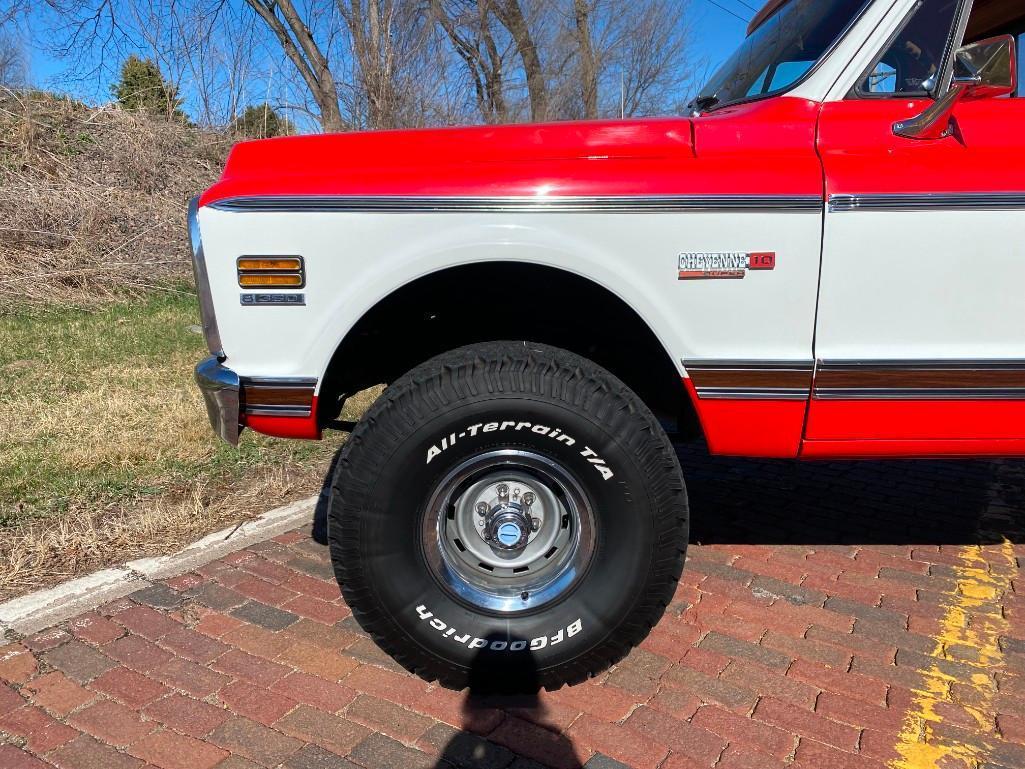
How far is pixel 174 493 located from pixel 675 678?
262 cm

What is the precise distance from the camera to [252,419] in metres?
2.54

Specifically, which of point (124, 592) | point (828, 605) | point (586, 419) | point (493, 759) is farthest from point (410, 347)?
point (828, 605)

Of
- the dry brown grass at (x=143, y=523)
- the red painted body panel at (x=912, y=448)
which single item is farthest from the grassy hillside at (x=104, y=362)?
the red painted body panel at (x=912, y=448)

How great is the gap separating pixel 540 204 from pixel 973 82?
1.27 metres

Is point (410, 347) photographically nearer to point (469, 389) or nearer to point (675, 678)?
point (469, 389)

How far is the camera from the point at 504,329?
10.5ft

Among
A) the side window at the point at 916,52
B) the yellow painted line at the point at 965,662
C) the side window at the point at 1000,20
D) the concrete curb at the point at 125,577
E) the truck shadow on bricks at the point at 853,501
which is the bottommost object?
the yellow painted line at the point at 965,662

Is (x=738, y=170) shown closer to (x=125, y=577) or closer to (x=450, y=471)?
(x=450, y=471)

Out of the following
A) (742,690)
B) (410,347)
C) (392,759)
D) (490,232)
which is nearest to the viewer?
(392,759)

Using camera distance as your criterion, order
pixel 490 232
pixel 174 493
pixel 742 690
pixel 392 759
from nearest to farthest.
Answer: pixel 392 759 → pixel 490 232 → pixel 742 690 → pixel 174 493

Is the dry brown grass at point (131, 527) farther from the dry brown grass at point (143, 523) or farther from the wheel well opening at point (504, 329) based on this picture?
the wheel well opening at point (504, 329)

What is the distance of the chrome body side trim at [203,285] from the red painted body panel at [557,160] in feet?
0.25

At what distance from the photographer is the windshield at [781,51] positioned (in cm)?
255

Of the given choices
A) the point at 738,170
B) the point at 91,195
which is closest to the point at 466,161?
the point at 738,170
